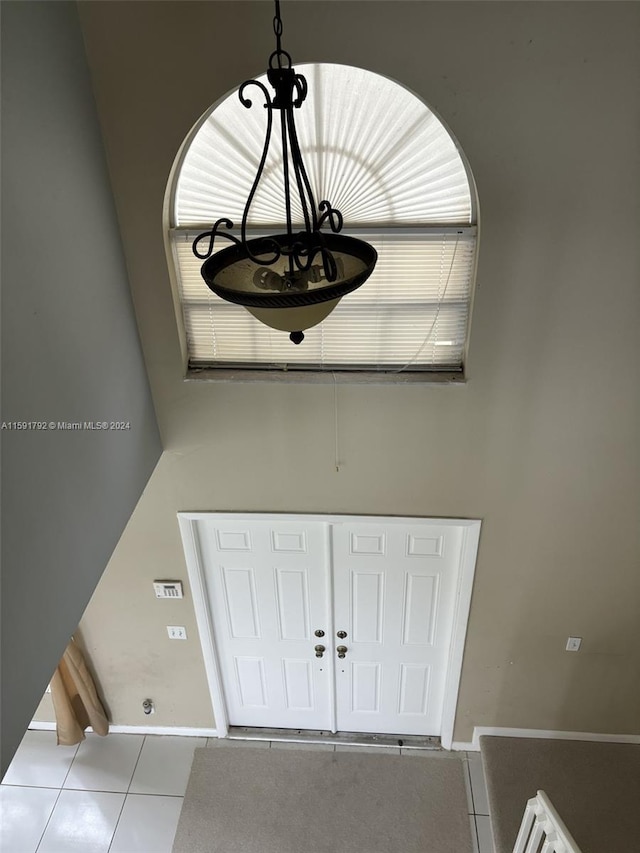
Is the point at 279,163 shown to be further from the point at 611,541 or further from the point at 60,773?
the point at 60,773

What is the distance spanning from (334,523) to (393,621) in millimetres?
882

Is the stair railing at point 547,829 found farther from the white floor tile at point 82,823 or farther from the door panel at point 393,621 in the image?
the white floor tile at point 82,823

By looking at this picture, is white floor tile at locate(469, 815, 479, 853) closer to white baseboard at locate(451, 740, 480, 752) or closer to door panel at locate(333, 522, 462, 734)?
white baseboard at locate(451, 740, 480, 752)

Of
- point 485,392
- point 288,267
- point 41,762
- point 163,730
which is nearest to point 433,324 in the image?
point 485,392

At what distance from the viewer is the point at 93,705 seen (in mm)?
3990

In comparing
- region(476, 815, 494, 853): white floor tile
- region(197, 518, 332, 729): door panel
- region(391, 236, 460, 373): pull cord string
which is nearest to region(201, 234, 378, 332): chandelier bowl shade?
region(391, 236, 460, 373): pull cord string

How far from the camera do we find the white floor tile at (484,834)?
11.5 ft

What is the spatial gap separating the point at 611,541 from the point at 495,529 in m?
0.63

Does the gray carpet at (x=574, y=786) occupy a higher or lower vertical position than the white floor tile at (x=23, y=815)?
higher

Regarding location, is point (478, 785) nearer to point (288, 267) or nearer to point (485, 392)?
point (485, 392)

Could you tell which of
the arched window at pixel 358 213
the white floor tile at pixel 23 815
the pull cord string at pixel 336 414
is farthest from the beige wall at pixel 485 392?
the white floor tile at pixel 23 815

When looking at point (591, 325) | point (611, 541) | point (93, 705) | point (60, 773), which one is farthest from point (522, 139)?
point (60, 773)

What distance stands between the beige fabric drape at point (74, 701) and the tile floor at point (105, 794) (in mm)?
142

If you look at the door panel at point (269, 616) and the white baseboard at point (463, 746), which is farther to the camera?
the white baseboard at point (463, 746)
